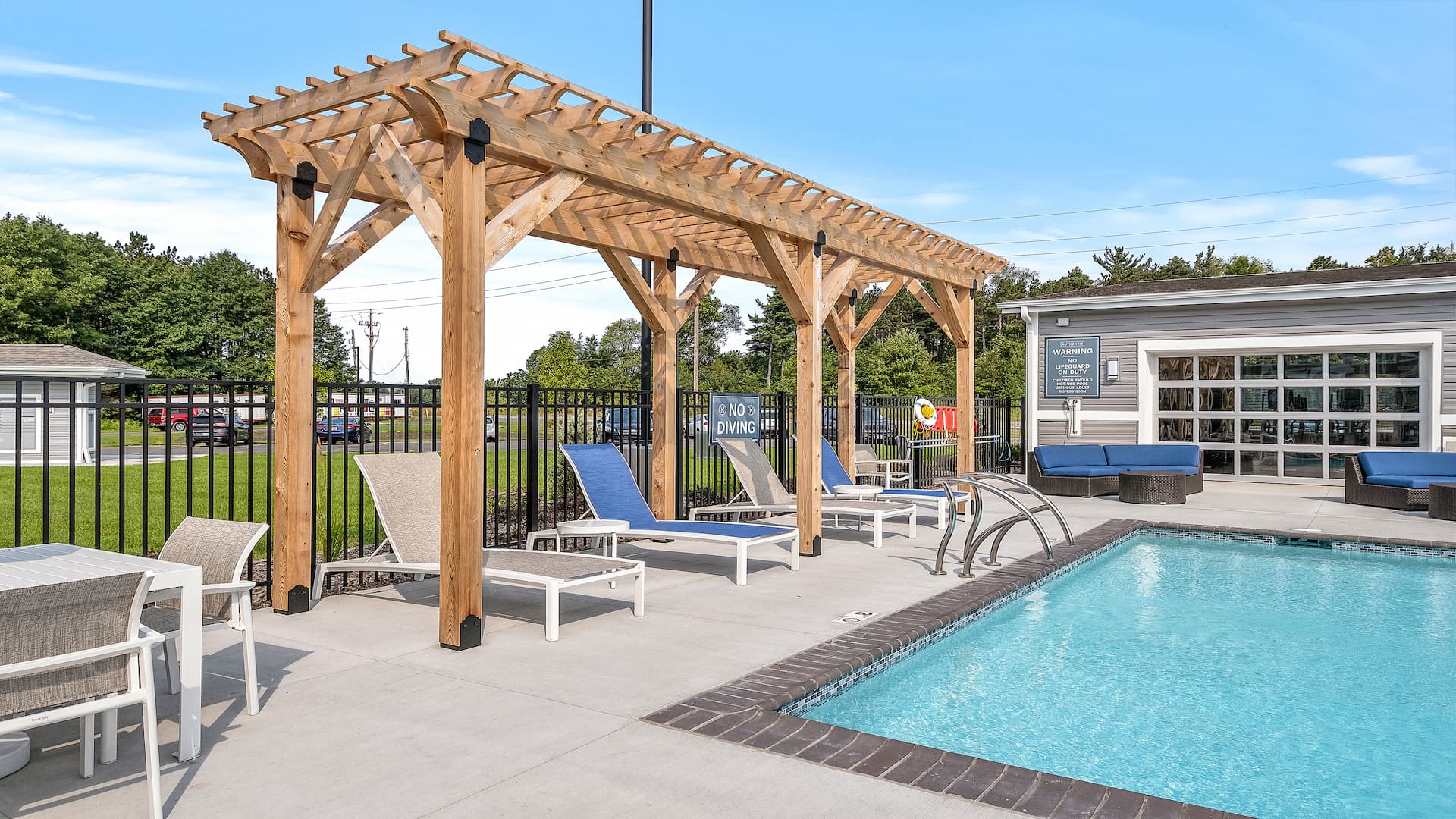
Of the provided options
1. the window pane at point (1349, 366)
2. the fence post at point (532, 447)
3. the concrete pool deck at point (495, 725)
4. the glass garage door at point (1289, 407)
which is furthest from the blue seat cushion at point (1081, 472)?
the fence post at point (532, 447)

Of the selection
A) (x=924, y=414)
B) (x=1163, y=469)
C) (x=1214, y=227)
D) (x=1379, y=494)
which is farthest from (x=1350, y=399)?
(x=1214, y=227)

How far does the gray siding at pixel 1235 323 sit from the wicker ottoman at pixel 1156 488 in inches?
155

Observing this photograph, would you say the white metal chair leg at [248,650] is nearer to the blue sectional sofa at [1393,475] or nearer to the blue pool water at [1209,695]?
the blue pool water at [1209,695]

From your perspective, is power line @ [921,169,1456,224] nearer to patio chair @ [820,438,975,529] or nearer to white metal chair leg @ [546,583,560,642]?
patio chair @ [820,438,975,529]

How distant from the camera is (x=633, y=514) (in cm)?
755

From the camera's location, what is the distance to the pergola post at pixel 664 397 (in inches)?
361

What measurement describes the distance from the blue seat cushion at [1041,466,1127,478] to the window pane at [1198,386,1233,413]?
2.81 meters

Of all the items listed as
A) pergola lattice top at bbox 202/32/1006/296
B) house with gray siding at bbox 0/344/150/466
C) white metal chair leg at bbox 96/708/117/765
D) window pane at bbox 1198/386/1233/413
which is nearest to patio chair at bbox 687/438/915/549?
pergola lattice top at bbox 202/32/1006/296

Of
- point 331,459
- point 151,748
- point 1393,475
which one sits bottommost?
point 151,748

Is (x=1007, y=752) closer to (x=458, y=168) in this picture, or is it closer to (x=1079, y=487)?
(x=458, y=168)

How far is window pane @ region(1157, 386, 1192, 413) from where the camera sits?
54.6 feet

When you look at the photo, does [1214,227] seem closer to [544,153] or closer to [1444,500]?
[1444,500]

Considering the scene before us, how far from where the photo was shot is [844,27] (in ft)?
61.3

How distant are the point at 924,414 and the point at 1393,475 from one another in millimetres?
6827
